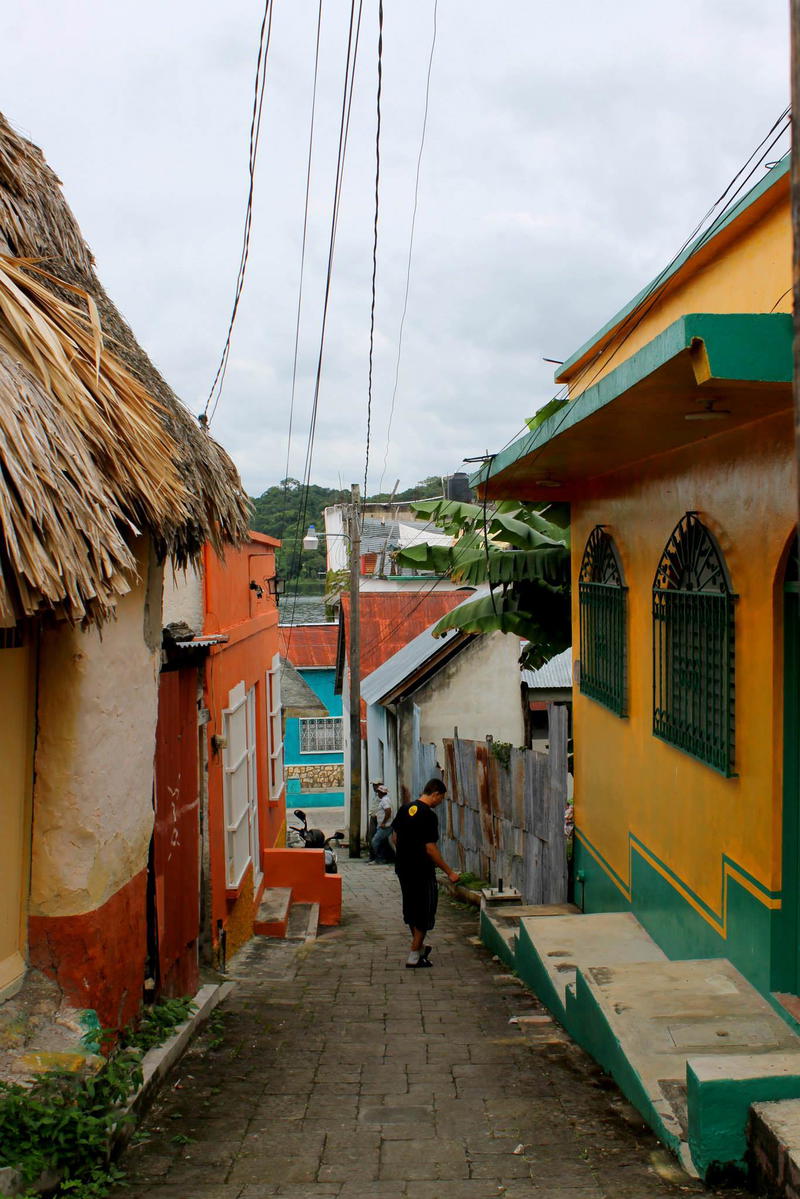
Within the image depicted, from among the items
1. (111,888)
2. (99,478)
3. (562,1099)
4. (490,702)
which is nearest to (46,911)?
(111,888)

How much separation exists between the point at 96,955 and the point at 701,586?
3804 mm

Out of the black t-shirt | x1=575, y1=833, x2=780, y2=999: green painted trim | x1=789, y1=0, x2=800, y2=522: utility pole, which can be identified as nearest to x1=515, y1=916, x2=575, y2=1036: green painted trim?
x1=575, y1=833, x2=780, y2=999: green painted trim

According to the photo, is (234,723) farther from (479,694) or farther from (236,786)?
(479,694)

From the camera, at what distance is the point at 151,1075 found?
4816mm

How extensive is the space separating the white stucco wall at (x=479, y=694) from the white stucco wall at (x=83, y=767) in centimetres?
1317

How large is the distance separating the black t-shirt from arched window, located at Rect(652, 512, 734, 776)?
247cm

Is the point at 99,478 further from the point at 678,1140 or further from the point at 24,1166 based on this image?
the point at 678,1140

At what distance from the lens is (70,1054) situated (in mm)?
4273

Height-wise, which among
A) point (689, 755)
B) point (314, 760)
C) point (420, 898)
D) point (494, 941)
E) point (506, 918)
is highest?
point (689, 755)

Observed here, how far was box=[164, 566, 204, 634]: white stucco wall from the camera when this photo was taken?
785cm

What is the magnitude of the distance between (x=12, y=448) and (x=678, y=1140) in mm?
3580

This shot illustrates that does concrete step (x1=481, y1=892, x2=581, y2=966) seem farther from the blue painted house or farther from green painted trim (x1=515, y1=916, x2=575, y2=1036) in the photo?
the blue painted house

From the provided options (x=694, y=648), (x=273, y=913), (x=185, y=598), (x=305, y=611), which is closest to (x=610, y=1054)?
(x=694, y=648)

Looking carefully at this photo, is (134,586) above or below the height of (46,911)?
above
